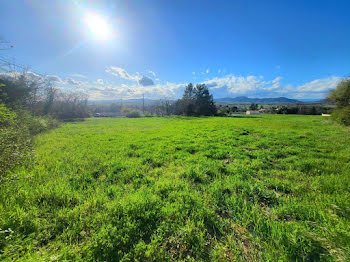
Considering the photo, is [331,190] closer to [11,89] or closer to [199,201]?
[199,201]

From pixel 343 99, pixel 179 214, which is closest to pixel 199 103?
pixel 343 99

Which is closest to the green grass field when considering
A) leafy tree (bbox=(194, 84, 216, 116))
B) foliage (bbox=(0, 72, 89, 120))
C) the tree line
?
the tree line

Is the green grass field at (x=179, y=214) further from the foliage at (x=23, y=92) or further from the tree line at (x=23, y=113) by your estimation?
the foliage at (x=23, y=92)

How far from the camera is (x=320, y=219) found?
218cm

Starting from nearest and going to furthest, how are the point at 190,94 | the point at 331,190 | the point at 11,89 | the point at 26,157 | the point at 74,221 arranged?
the point at 74,221 < the point at 331,190 < the point at 26,157 < the point at 11,89 < the point at 190,94

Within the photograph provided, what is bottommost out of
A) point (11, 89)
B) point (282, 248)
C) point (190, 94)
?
point (282, 248)

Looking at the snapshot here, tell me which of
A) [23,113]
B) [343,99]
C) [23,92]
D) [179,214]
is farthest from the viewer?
[343,99]

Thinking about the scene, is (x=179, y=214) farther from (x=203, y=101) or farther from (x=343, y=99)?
(x=203, y=101)

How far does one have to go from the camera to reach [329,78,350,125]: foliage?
13.2 m

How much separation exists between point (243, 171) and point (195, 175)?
1.56 m

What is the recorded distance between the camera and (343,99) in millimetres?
15148

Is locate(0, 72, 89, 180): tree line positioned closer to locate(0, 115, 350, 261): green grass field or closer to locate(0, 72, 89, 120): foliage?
locate(0, 72, 89, 120): foliage

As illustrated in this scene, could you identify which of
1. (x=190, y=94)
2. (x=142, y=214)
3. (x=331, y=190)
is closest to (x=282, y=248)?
(x=142, y=214)

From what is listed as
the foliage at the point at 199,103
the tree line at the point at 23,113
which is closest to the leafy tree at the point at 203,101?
the foliage at the point at 199,103
